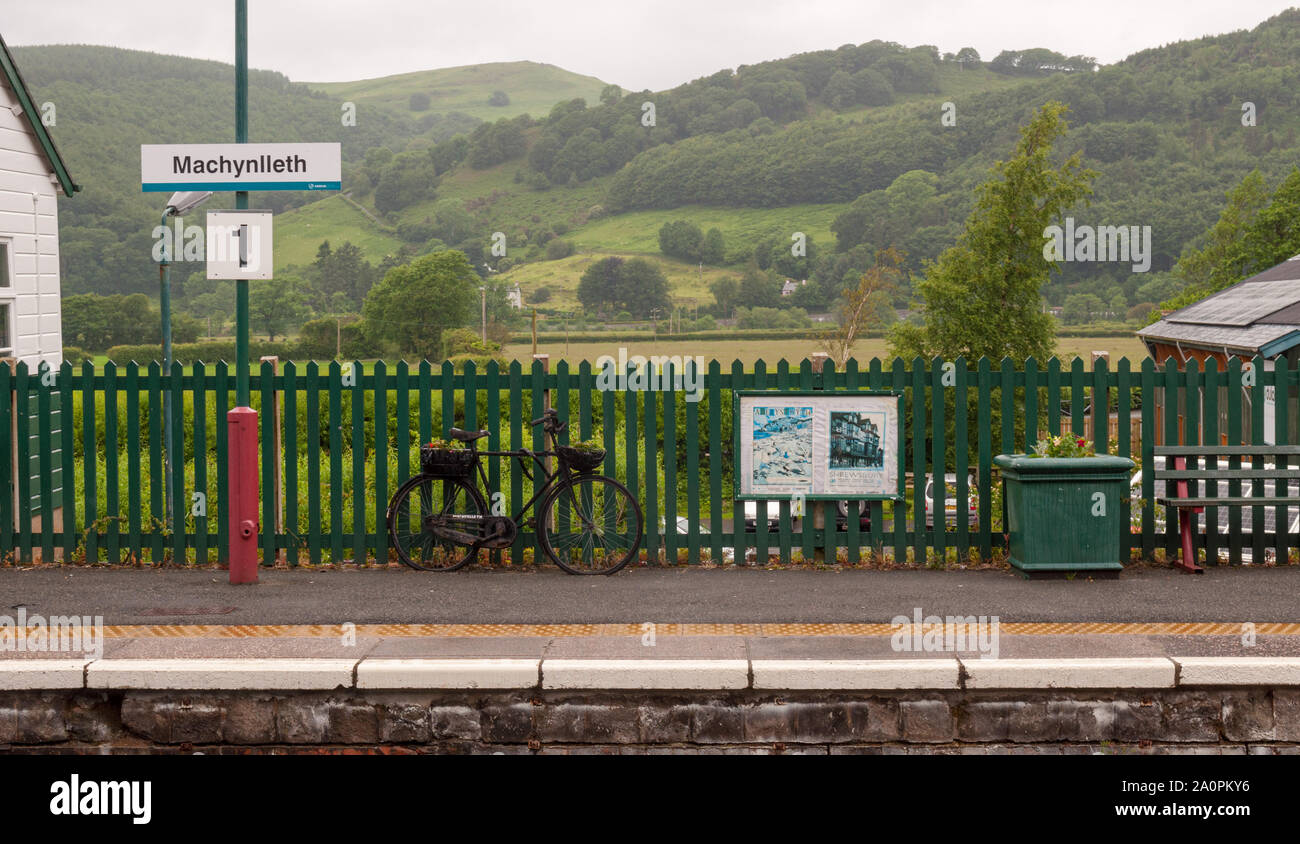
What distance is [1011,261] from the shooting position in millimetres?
41312

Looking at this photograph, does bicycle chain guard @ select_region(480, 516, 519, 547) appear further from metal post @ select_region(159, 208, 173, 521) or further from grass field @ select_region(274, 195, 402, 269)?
grass field @ select_region(274, 195, 402, 269)

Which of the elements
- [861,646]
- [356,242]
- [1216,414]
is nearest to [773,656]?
[861,646]

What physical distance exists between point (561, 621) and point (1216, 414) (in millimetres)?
6344

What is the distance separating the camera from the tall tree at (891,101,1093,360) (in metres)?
40.4

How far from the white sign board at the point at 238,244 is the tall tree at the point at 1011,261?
34.2m

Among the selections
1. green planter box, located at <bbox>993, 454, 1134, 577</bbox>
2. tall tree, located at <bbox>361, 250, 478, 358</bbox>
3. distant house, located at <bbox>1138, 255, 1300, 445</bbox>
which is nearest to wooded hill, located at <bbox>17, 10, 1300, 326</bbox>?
tall tree, located at <bbox>361, 250, 478, 358</bbox>

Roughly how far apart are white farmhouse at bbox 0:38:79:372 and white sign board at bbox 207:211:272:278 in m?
5.08

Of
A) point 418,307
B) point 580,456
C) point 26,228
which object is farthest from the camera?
point 418,307

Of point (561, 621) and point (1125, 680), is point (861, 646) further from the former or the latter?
point (561, 621)

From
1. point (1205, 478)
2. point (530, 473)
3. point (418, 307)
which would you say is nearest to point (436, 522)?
point (530, 473)

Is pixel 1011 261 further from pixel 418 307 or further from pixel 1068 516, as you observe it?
pixel 418 307

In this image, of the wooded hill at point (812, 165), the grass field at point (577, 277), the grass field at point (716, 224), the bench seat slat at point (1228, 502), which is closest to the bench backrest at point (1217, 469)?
the bench seat slat at point (1228, 502)

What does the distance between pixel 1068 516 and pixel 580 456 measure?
374 cm

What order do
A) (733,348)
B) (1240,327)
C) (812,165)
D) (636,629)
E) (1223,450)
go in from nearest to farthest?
(636,629) < (1223,450) < (1240,327) < (733,348) < (812,165)
